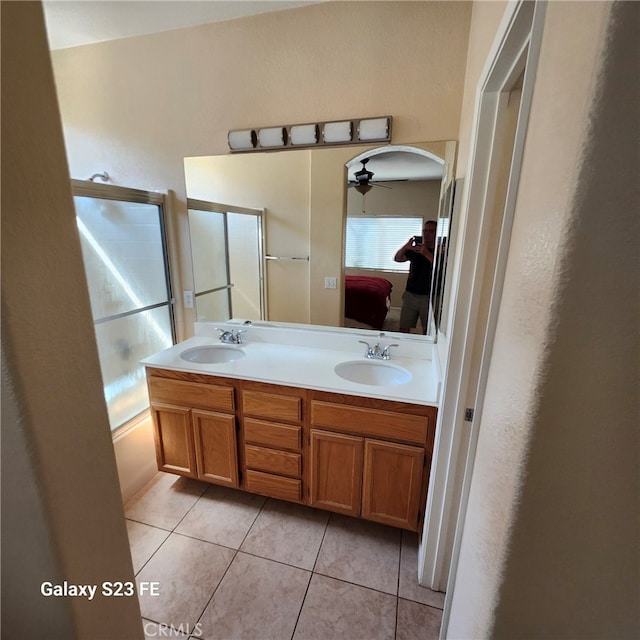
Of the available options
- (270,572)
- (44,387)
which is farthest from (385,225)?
(270,572)

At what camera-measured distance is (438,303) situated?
173 cm

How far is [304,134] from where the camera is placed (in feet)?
5.68

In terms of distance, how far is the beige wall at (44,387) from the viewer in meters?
0.43

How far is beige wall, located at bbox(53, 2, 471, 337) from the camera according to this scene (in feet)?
4.99

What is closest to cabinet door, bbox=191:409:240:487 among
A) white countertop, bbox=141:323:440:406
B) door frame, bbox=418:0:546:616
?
white countertop, bbox=141:323:440:406

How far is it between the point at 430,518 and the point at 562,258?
1.38m

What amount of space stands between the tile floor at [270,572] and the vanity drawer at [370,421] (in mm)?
645

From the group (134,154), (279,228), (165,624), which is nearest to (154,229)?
(134,154)

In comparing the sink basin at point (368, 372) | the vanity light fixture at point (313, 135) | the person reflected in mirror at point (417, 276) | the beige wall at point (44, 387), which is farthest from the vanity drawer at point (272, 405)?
the vanity light fixture at point (313, 135)

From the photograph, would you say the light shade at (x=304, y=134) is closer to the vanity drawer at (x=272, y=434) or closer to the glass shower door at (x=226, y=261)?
the glass shower door at (x=226, y=261)

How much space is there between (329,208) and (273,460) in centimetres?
143

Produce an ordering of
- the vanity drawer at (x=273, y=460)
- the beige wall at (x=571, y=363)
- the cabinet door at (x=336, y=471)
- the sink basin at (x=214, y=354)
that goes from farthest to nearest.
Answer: the sink basin at (x=214, y=354), the vanity drawer at (x=273, y=460), the cabinet door at (x=336, y=471), the beige wall at (x=571, y=363)

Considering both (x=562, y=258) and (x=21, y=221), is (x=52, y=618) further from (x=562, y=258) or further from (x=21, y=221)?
(x=562, y=258)

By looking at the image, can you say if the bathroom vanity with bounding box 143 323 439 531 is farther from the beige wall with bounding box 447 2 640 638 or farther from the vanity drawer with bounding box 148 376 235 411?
the beige wall with bounding box 447 2 640 638
